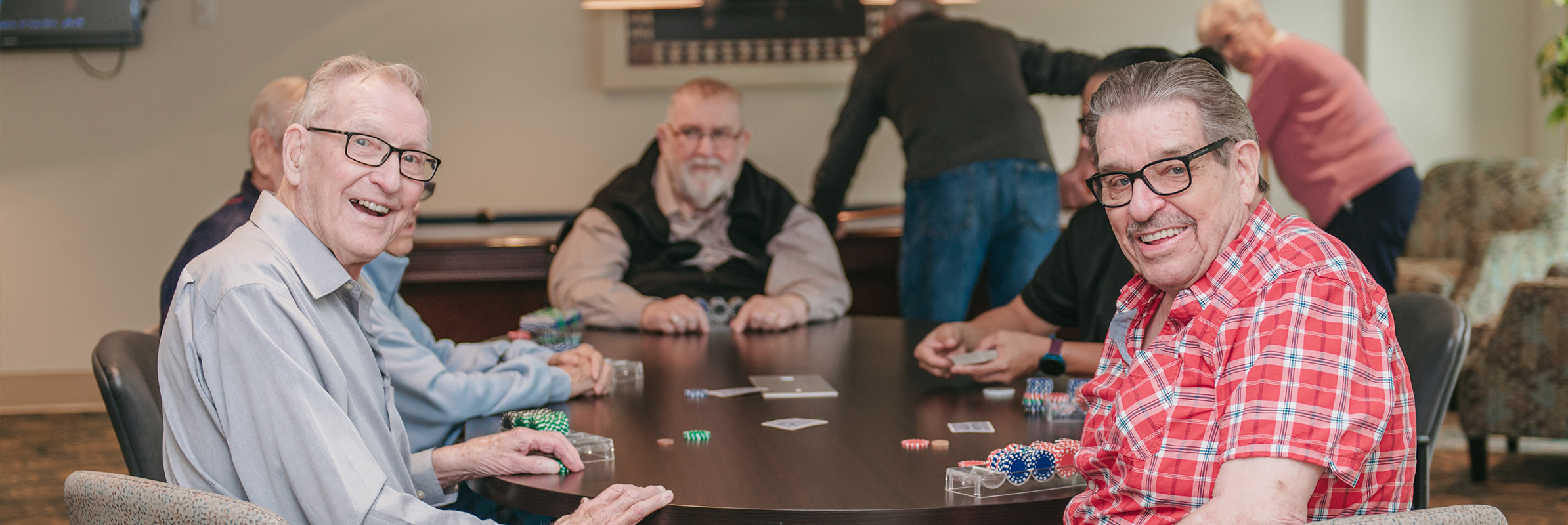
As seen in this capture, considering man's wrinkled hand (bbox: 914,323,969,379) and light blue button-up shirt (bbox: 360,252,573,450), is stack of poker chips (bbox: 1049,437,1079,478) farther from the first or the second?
light blue button-up shirt (bbox: 360,252,573,450)

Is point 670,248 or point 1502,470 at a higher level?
point 670,248

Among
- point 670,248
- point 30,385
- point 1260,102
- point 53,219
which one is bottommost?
point 30,385

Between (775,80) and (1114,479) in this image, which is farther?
(775,80)

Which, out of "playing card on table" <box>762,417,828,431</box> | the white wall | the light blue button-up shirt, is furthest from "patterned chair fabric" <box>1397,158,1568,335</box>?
the light blue button-up shirt

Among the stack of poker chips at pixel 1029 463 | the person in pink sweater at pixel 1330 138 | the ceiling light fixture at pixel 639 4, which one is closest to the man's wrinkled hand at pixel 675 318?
the stack of poker chips at pixel 1029 463

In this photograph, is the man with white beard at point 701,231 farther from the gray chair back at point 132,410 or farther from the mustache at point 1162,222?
the mustache at point 1162,222

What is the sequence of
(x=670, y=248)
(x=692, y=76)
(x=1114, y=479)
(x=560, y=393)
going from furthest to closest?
(x=692, y=76), (x=670, y=248), (x=560, y=393), (x=1114, y=479)

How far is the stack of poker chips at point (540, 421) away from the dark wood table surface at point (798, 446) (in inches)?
3.0

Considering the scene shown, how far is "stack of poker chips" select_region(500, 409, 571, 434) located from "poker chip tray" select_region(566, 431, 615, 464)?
5 centimetres

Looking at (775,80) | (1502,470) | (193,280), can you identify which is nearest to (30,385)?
(775,80)

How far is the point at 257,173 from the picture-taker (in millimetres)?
2365

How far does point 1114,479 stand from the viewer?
1232 mm

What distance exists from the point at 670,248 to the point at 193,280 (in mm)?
1903

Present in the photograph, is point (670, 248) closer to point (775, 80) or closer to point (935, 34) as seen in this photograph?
point (935, 34)
